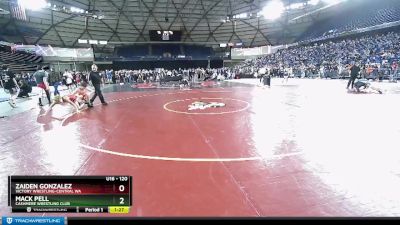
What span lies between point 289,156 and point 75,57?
142ft

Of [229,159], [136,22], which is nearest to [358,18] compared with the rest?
[136,22]

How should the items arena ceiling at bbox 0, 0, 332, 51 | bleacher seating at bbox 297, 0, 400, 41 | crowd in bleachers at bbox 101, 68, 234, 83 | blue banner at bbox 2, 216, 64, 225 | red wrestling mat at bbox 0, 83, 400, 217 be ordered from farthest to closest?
arena ceiling at bbox 0, 0, 332, 51
crowd in bleachers at bbox 101, 68, 234, 83
bleacher seating at bbox 297, 0, 400, 41
red wrestling mat at bbox 0, 83, 400, 217
blue banner at bbox 2, 216, 64, 225

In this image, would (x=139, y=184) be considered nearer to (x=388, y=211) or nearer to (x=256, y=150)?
(x=256, y=150)

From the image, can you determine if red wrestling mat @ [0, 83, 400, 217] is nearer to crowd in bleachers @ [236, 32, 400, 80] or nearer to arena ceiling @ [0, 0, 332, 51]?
crowd in bleachers @ [236, 32, 400, 80]

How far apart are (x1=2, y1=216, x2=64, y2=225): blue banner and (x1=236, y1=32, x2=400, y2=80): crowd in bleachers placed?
24.7 metres

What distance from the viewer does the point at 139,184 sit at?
3408 millimetres

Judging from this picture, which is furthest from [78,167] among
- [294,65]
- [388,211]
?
[294,65]

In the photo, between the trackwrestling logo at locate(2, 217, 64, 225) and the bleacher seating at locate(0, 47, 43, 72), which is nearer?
the trackwrestling logo at locate(2, 217, 64, 225)

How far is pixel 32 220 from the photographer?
6.73 ft
